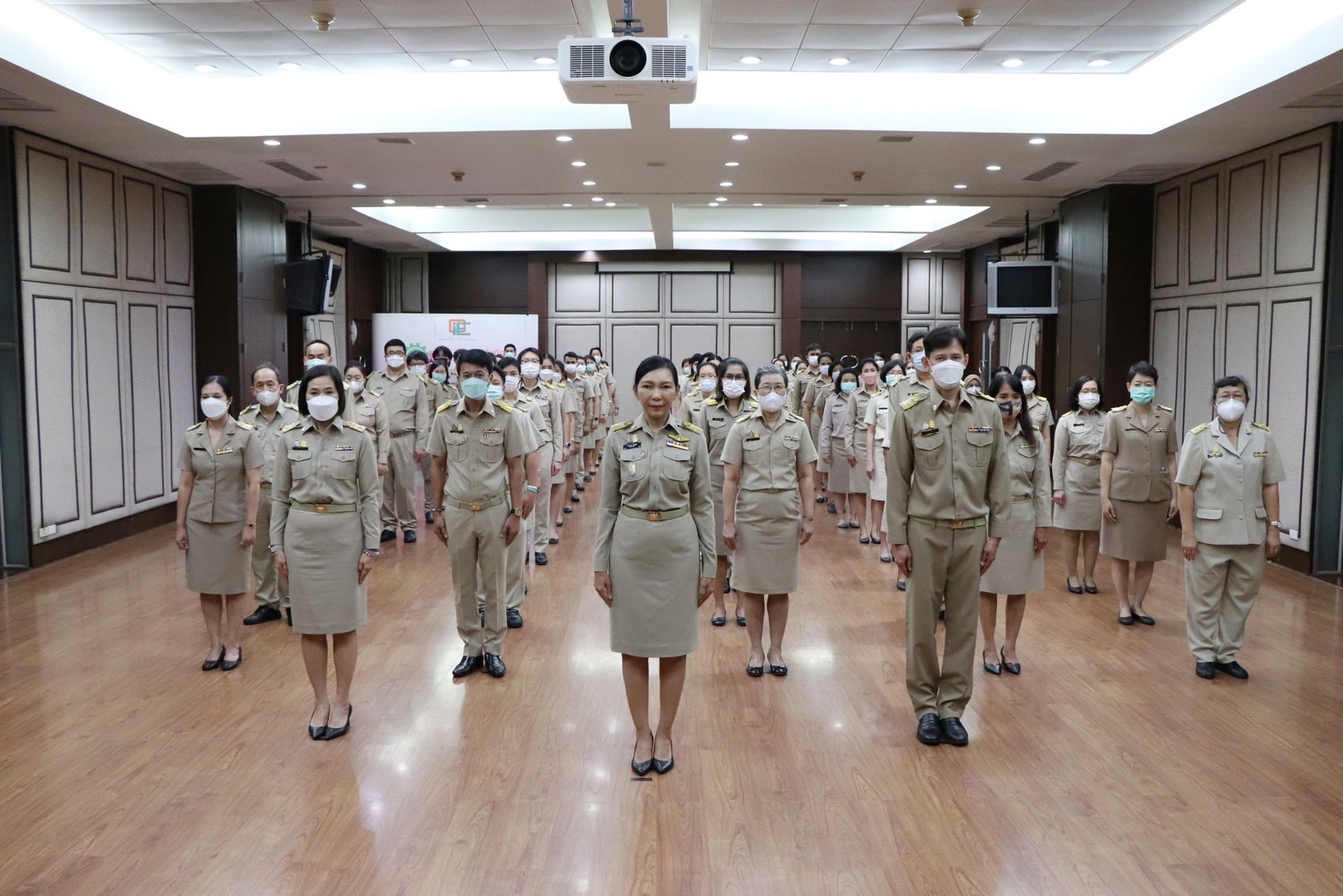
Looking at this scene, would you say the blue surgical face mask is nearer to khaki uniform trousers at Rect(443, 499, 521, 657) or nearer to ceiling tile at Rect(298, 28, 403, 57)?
khaki uniform trousers at Rect(443, 499, 521, 657)

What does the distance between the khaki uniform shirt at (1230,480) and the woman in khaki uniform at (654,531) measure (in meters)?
2.87

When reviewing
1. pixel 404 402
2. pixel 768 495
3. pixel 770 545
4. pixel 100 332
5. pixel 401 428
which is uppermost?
pixel 100 332

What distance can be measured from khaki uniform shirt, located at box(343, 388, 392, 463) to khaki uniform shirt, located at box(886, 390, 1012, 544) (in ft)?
15.5

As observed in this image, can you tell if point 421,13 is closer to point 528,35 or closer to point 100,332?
point 528,35

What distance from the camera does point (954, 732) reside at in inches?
166

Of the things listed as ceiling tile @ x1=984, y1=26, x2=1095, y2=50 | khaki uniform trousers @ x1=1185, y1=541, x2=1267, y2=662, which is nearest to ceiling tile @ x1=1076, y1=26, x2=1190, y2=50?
ceiling tile @ x1=984, y1=26, x2=1095, y2=50

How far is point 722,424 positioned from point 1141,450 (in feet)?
8.52

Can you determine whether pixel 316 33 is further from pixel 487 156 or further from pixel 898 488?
pixel 898 488

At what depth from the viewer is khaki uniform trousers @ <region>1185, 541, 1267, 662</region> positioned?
498 centimetres

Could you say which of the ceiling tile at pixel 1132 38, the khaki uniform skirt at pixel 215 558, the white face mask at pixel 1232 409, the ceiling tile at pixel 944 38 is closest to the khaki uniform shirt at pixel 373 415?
the khaki uniform skirt at pixel 215 558

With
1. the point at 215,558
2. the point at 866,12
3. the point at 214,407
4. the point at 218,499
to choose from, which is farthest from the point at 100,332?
the point at 866,12

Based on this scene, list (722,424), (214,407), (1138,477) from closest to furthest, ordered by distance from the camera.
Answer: (214,407)
(722,424)
(1138,477)

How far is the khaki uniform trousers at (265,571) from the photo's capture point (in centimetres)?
584

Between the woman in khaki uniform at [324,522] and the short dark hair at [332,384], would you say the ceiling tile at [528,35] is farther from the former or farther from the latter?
the woman in khaki uniform at [324,522]
